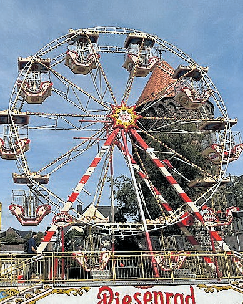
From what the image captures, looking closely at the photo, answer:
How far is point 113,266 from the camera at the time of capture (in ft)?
43.9

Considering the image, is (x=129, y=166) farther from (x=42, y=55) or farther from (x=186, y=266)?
(x=42, y=55)

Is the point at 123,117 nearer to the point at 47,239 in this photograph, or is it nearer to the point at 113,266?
the point at 47,239

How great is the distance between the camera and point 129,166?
20.3 metres

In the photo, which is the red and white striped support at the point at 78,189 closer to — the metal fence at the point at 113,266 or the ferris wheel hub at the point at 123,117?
the ferris wheel hub at the point at 123,117

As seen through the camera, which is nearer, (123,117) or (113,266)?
(113,266)

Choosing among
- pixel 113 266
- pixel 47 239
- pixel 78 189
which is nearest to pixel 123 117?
pixel 78 189

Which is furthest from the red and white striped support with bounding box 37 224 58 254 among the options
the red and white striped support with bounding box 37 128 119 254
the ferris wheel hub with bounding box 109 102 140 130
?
the ferris wheel hub with bounding box 109 102 140 130

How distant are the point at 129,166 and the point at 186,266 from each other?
5.67m

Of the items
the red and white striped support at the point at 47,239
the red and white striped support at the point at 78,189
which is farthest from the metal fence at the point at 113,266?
the red and white striped support at the point at 78,189

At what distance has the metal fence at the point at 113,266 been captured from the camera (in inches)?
527

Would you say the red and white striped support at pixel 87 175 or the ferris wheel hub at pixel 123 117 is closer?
the red and white striped support at pixel 87 175

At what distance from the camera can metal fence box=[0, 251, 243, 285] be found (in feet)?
43.9

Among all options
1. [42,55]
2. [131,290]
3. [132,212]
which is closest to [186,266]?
[131,290]

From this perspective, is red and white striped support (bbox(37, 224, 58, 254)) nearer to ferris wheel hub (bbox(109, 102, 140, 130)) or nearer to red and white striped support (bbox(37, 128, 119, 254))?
red and white striped support (bbox(37, 128, 119, 254))
